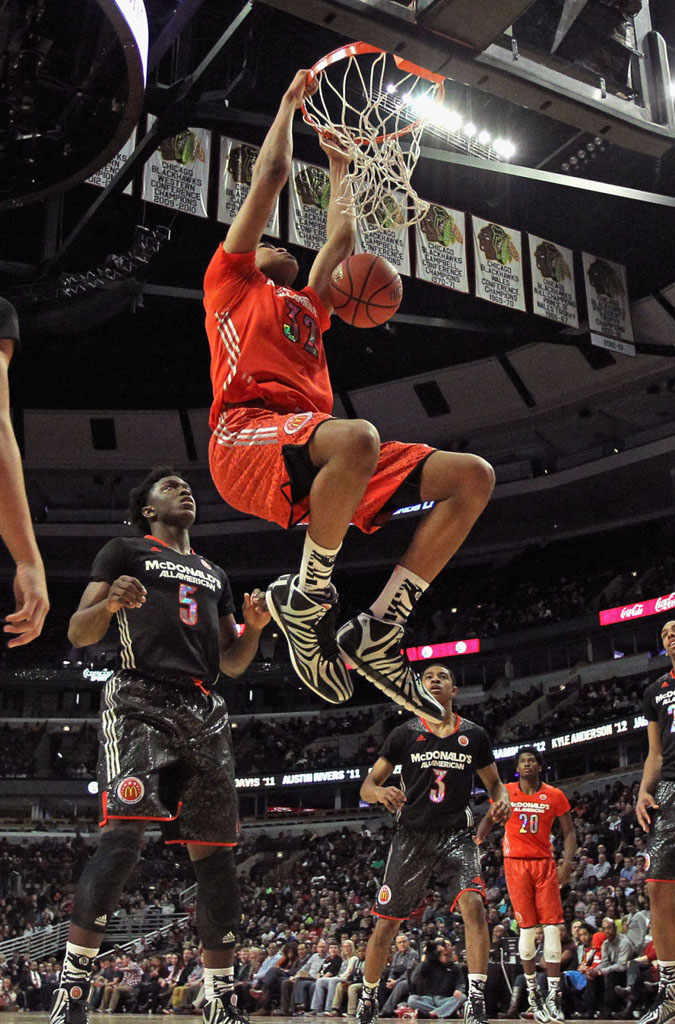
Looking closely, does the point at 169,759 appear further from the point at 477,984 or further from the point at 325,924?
the point at 325,924

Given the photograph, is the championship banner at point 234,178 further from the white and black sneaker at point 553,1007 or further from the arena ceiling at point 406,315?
the white and black sneaker at point 553,1007

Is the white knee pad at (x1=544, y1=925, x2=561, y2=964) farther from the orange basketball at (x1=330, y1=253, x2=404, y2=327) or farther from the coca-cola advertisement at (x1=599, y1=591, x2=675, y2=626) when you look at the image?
the coca-cola advertisement at (x1=599, y1=591, x2=675, y2=626)

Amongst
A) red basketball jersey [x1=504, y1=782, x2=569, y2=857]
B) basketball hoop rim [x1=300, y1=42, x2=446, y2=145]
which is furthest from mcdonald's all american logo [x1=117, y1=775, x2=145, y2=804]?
red basketball jersey [x1=504, y1=782, x2=569, y2=857]

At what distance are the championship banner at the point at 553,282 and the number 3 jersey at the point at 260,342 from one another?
41.8 feet

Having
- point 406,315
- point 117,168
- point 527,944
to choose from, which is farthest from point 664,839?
point 406,315

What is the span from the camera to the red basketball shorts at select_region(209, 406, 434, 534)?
14.0 ft

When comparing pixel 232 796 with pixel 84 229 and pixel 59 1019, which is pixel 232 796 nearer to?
pixel 59 1019

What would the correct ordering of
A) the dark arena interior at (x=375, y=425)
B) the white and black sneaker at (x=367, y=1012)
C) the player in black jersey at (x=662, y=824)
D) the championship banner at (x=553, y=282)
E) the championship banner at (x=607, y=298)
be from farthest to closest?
the championship banner at (x=607, y=298), the championship banner at (x=553, y=282), the dark arena interior at (x=375, y=425), the white and black sneaker at (x=367, y=1012), the player in black jersey at (x=662, y=824)

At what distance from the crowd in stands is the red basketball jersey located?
8.45 ft

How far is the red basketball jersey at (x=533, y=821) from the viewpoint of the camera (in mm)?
9445

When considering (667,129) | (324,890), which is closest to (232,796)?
(667,129)

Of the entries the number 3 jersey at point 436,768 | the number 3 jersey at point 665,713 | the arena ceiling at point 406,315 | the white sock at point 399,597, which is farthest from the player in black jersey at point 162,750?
the arena ceiling at point 406,315

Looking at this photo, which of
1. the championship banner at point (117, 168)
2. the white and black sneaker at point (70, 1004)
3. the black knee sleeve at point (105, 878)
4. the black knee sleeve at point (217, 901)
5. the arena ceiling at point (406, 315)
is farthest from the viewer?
the arena ceiling at point (406, 315)

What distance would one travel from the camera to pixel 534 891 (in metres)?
9.27
